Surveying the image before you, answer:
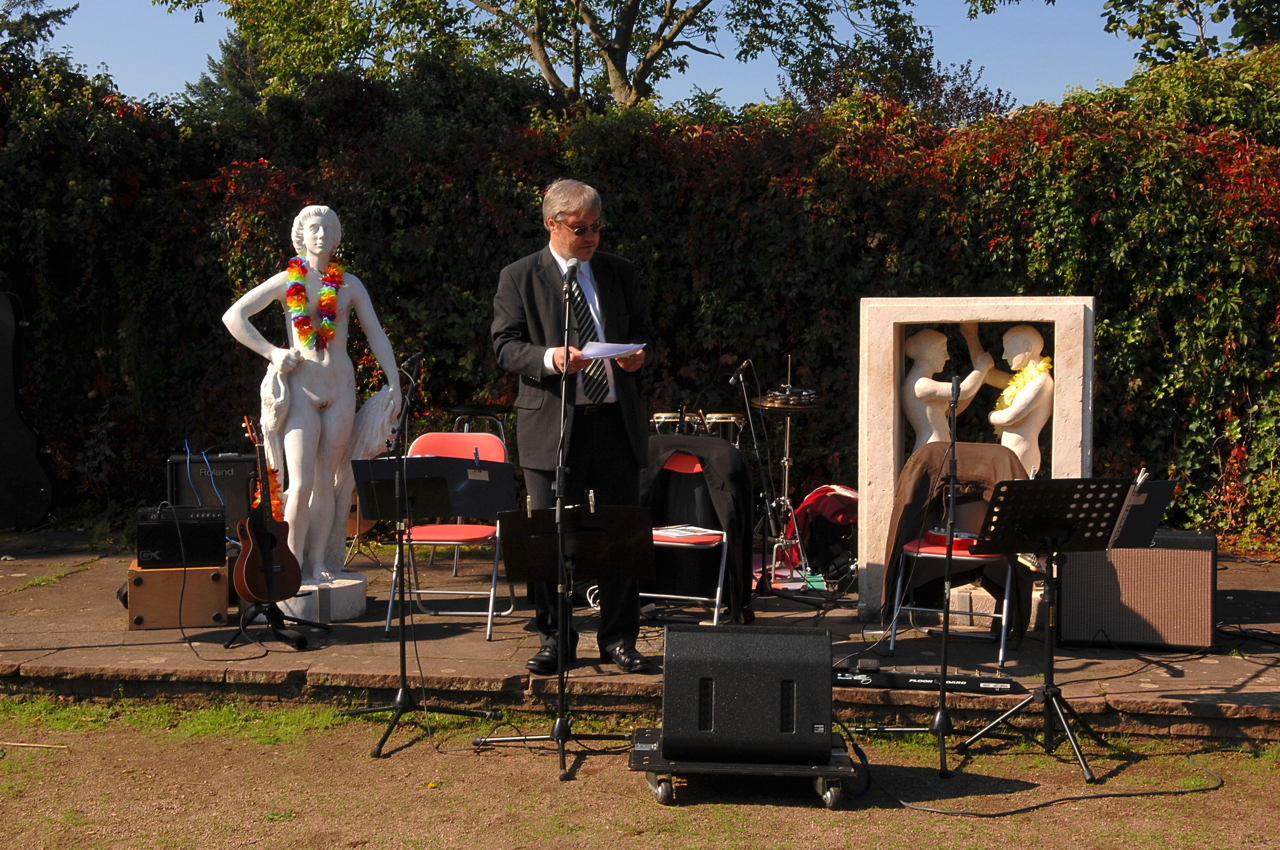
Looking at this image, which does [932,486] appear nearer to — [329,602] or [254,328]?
[329,602]

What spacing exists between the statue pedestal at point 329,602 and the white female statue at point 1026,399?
131 inches

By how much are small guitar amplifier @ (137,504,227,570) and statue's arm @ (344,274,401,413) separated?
1032 mm

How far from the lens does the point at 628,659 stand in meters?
4.41

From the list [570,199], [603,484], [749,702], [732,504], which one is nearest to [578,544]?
[603,484]

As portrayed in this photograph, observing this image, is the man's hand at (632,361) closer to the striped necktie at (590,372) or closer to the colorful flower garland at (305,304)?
the striped necktie at (590,372)

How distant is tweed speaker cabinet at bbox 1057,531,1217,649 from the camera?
194 inches

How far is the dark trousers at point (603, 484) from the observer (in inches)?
173

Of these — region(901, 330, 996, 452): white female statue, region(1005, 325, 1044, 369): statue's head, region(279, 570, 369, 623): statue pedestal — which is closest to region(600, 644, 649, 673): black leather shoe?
region(279, 570, 369, 623): statue pedestal

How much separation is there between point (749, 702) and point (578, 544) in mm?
830

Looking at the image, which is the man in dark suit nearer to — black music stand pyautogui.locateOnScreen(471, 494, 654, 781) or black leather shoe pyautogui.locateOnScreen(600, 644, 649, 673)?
black leather shoe pyautogui.locateOnScreen(600, 644, 649, 673)

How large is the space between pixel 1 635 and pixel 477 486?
227cm

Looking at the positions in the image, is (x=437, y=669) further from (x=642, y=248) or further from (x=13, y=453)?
(x=13, y=453)

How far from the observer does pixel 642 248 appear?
8000 millimetres

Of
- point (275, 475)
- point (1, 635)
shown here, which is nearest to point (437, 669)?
point (275, 475)
